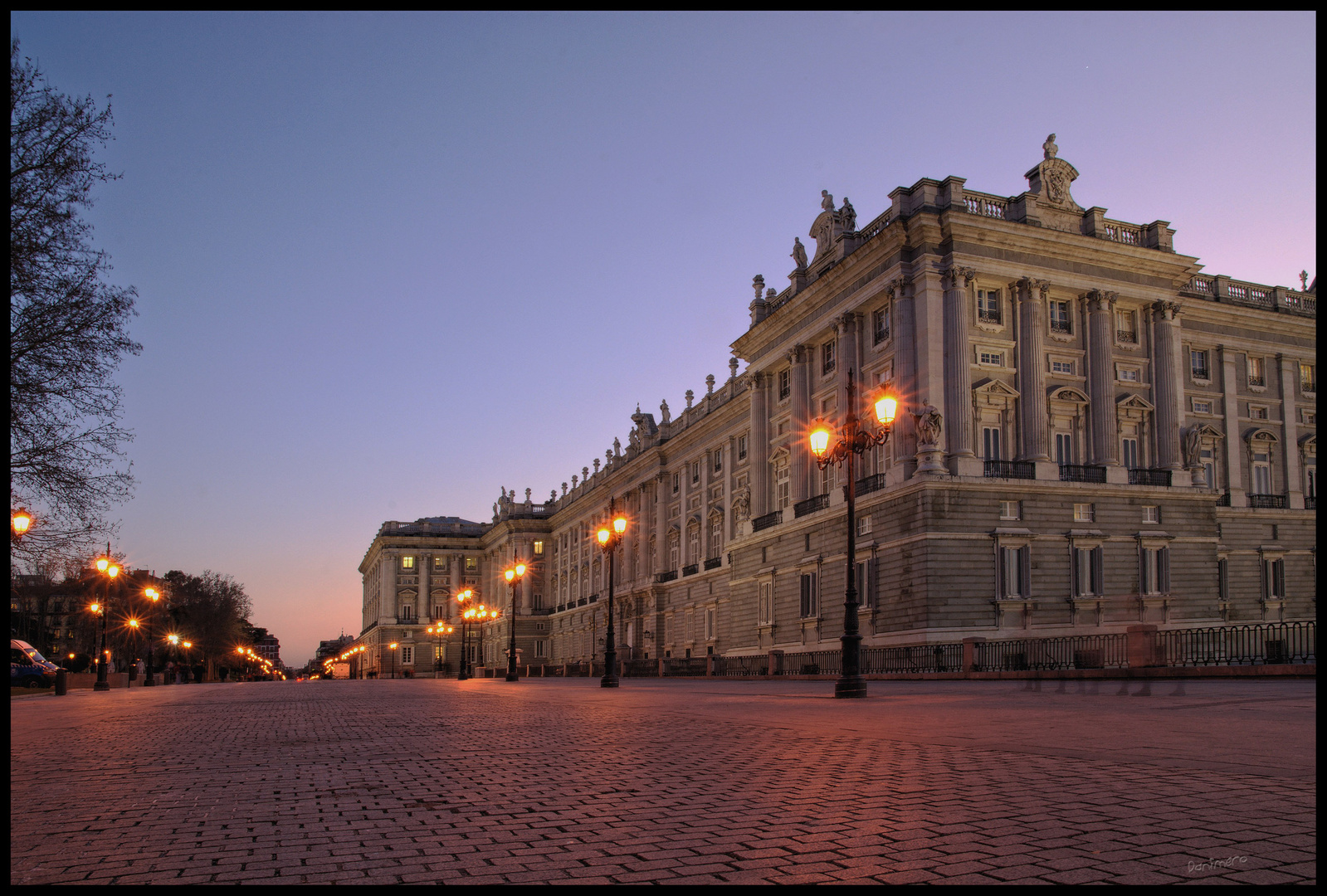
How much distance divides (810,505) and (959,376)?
1010 centimetres

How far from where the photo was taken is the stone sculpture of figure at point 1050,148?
46.0 m

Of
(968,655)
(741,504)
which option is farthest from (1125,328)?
(741,504)

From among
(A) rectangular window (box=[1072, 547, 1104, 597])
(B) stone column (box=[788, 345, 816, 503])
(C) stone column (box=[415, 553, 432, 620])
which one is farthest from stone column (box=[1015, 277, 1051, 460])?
(C) stone column (box=[415, 553, 432, 620])

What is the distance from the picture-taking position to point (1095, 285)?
150ft

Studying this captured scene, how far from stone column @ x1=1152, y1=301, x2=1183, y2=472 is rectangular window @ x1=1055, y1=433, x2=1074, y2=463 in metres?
4.24

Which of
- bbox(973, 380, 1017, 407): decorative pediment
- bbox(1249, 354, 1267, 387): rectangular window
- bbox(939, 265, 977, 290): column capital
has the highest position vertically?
bbox(939, 265, 977, 290): column capital

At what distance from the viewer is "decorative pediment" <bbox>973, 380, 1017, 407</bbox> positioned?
4312 centimetres

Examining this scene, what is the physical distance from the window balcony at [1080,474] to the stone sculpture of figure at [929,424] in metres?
6.20

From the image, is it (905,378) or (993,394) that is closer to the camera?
(905,378)

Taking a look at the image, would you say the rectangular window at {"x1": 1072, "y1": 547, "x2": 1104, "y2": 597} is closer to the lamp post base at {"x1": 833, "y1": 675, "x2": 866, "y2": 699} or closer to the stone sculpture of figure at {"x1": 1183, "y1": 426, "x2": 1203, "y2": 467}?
the stone sculpture of figure at {"x1": 1183, "y1": 426, "x2": 1203, "y2": 467}

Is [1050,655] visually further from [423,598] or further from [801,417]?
[423,598]

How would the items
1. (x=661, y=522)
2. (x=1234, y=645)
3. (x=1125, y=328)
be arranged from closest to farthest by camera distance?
(x=1234, y=645) → (x=1125, y=328) → (x=661, y=522)

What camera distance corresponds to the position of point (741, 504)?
65562 mm

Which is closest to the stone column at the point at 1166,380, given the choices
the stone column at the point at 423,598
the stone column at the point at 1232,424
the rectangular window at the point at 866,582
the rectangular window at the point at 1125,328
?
the rectangular window at the point at 1125,328
